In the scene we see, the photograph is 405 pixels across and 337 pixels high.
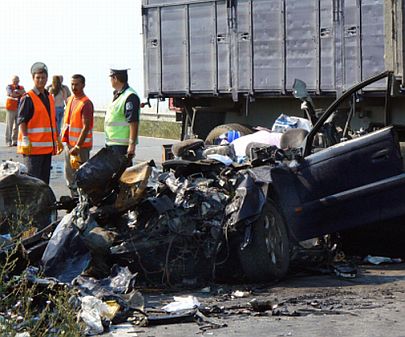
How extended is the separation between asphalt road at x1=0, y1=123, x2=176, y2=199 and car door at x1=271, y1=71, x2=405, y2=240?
7.00 meters

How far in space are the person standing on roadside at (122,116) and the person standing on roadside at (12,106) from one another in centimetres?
1628

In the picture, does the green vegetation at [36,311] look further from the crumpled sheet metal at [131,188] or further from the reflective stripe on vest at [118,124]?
the reflective stripe on vest at [118,124]

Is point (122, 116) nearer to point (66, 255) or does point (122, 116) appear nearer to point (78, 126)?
point (78, 126)

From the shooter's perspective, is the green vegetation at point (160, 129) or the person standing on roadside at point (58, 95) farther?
the green vegetation at point (160, 129)

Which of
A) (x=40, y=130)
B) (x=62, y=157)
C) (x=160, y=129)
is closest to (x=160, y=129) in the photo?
(x=160, y=129)

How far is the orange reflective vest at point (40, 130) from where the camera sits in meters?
13.3

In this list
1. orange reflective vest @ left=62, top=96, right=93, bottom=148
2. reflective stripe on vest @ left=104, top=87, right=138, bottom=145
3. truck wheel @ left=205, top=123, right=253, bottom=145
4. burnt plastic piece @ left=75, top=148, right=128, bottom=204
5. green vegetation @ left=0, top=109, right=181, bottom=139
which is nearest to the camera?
burnt plastic piece @ left=75, top=148, right=128, bottom=204

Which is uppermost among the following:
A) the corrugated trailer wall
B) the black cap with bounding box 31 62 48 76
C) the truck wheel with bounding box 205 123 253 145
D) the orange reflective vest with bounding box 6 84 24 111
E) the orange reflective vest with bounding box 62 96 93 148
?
the corrugated trailer wall

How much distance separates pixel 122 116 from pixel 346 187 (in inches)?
138

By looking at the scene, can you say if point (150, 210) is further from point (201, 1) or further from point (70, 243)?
point (201, 1)

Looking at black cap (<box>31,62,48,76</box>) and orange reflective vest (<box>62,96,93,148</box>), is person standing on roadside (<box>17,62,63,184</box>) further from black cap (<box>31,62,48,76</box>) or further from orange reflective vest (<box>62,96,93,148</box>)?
orange reflective vest (<box>62,96,93,148</box>)

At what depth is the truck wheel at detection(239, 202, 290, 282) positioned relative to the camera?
938 cm

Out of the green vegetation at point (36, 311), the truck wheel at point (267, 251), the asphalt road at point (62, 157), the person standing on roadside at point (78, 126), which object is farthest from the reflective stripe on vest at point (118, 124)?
the green vegetation at point (36, 311)

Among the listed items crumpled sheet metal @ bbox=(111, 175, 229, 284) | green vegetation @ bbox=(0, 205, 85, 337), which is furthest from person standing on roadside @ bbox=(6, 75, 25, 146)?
green vegetation @ bbox=(0, 205, 85, 337)
